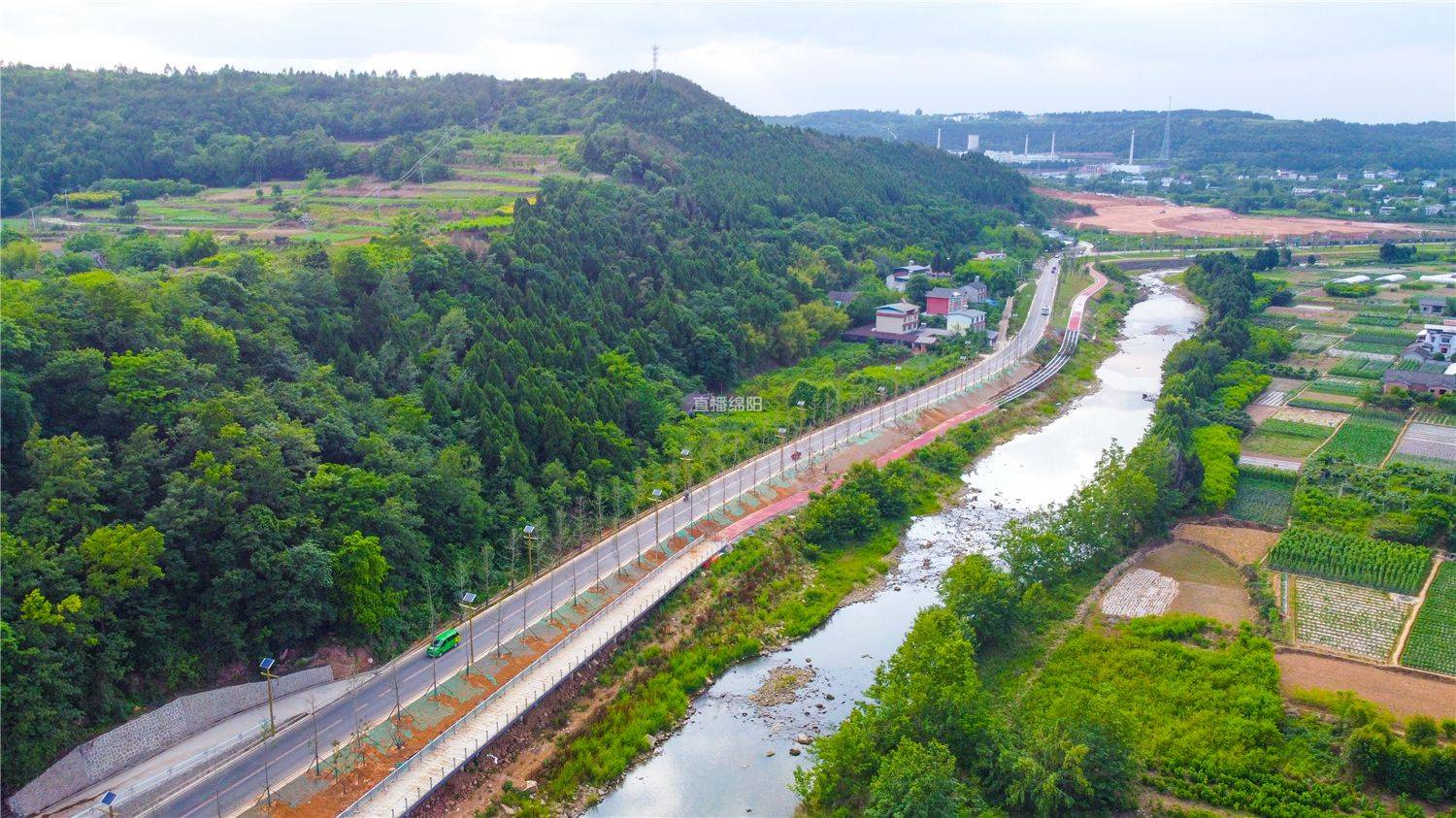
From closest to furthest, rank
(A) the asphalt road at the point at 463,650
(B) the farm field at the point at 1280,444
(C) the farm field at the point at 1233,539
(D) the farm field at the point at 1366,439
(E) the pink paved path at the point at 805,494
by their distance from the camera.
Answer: (A) the asphalt road at the point at 463,650 < (C) the farm field at the point at 1233,539 < (E) the pink paved path at the point at 805,494 < (D) the farm field at the point at 1366,439 < (B) the farm field at the point at 1280,444

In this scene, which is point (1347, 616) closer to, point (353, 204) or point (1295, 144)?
point (353, 204)

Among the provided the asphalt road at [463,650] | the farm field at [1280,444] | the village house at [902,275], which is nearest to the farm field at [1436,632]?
the farm field at [1280,444]

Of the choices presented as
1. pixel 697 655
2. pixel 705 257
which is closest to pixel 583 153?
pixel 705 257

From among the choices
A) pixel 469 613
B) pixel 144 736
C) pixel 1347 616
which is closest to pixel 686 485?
pixel 469 613

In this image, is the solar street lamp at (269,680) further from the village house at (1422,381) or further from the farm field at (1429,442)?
the village house at (1422,381)

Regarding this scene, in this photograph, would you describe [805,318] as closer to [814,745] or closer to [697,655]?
[697,655]

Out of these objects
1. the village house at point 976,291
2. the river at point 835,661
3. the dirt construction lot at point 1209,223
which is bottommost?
the river at point 835,661

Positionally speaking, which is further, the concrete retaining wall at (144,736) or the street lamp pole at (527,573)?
the street lamp pole at (527,573)
